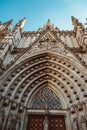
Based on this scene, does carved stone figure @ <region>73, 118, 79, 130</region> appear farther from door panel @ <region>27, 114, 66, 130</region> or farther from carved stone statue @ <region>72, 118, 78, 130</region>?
door panel @ <region>27, 114, 66, 130</region>

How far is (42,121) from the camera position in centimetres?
809

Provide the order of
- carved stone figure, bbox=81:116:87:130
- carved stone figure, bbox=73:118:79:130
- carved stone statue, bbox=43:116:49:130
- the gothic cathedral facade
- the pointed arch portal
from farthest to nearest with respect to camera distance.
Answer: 1. the pointed arch portal
2. the gothic cathedral facade
3. carved stone statue, bbox=43:116:49:130
4. carved stone figure, bbox=73:118:79:130
5. carved stone figure, bbox=81:116:87:130

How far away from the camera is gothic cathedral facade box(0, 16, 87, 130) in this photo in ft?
25.5

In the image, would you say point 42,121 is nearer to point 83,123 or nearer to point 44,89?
point 83,123

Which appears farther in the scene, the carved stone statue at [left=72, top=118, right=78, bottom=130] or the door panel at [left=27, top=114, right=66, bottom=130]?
the door panel at [left=27, top=114, right=66, bottom=130]

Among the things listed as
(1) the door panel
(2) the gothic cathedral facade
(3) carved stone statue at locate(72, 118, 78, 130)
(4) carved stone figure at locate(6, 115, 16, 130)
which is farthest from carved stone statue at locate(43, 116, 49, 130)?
(4) carved stone figure at locate(6, 115, 16, 130)

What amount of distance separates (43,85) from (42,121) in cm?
250

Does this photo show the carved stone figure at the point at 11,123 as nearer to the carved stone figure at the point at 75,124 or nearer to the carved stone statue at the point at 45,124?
the carved stone statue at the point at 45,124

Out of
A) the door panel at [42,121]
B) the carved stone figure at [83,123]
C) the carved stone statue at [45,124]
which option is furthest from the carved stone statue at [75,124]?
the carved stone statue at [45,124]

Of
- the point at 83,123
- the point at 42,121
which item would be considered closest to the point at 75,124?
the point at 83,123

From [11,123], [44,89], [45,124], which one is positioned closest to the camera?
[11,123]

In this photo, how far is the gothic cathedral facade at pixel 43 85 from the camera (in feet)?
25.5

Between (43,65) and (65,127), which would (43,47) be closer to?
(43,65)

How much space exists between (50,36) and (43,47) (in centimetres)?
165
